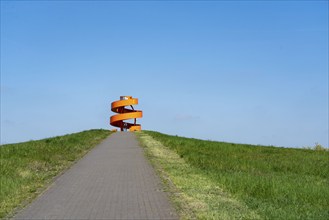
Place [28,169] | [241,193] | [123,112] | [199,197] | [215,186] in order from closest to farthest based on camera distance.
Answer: [199,197]
[241,193]
[215,186]
[28,169]
[123,112]

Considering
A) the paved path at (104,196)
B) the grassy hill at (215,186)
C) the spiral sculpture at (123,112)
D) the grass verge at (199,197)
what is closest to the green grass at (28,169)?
the grassy hill at (215,186)

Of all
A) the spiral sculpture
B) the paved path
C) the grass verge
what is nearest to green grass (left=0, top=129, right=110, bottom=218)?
the paved path

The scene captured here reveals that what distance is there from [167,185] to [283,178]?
201 inches

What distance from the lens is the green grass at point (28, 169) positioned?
10.2 meters

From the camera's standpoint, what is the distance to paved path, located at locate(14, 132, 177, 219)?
8.34 metres

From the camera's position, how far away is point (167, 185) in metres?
11.4

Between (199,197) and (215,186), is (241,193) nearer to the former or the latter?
(215,186)

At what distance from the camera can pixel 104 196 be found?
1004cm

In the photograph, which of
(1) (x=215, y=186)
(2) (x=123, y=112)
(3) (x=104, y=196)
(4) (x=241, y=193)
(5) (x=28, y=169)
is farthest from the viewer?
(2) (x=123, y=112)

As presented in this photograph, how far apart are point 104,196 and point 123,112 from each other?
143 ft

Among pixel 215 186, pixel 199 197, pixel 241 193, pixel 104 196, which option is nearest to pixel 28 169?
pixel 104 196

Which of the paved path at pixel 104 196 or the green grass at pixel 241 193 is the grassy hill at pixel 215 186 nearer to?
the green grass at pixel 241 193

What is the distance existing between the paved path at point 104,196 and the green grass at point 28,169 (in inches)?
15.5

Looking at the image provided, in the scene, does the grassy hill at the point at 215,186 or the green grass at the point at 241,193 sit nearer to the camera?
the green grass at the point at 241,193
